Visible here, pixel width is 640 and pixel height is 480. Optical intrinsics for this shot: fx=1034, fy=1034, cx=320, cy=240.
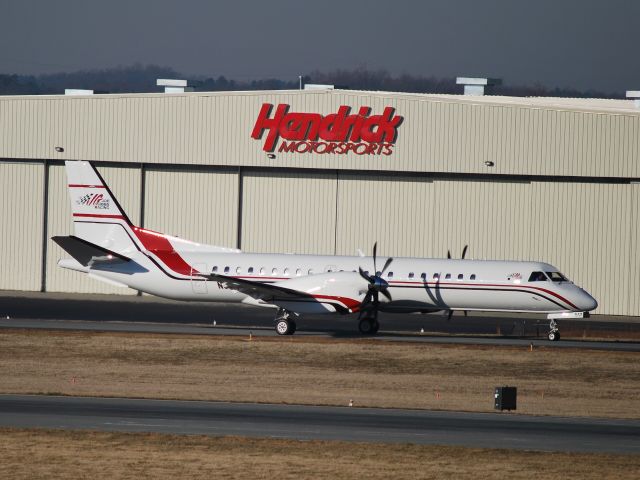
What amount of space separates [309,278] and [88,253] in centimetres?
896

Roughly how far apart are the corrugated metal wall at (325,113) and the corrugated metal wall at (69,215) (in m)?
1.07

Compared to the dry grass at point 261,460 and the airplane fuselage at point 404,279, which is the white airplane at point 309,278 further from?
the dry grass at point 261,460

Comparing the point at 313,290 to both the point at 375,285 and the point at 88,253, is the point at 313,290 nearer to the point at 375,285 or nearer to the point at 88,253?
the point at 375,285

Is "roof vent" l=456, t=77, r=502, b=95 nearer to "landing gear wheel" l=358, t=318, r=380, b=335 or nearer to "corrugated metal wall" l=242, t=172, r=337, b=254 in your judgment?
"corrugated metal wall" l=242, t=172, r=337, b=254

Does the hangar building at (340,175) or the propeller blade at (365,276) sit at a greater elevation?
the hangar building at (340,175)

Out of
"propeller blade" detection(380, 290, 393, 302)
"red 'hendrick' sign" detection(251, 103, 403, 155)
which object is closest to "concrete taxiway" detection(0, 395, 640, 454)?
"propeller blade" detection(380, 290, 393, 302)

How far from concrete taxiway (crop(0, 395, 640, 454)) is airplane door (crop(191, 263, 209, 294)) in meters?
15.0

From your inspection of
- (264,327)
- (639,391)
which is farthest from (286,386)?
(264,327)

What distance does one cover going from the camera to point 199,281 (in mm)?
40375

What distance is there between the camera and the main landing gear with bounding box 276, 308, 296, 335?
3862cm

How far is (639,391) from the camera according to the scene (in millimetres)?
29500

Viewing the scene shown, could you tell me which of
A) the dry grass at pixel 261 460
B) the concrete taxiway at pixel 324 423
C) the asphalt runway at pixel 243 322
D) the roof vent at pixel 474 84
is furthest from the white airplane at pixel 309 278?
the roof vent at pixel 474 84

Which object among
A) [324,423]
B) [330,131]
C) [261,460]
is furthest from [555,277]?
[261,460]

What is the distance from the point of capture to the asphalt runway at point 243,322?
39.8 meters
